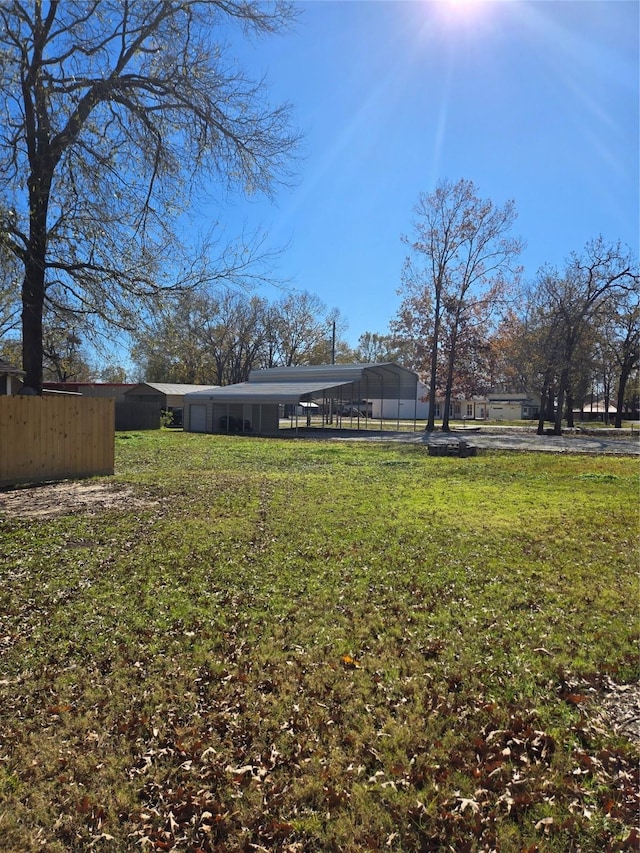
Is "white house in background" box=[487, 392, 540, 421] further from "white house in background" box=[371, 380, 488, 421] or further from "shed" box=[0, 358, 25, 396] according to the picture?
"shed" box=[0, 358, 25, 396]

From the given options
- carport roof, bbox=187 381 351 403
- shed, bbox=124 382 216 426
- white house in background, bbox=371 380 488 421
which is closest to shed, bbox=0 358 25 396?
carport roof, bbox=187 381 351 403

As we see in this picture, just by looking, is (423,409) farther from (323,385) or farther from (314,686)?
(314,686)

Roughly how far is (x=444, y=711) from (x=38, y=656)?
107 inches

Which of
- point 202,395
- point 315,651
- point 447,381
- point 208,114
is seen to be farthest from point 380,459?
point 447,381

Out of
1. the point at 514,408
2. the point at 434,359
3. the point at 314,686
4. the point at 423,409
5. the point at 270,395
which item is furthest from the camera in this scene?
the point at 514,408

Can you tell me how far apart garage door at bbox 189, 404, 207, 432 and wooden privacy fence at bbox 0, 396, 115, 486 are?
19.7m

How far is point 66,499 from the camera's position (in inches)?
352

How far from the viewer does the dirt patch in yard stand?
8031mm

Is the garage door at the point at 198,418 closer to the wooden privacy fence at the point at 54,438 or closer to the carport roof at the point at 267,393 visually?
the carport roof at the point at 267,393

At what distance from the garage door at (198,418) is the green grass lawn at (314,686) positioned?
24371 millimetres

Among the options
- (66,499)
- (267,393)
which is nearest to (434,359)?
(267,393)

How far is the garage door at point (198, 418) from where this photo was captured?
3145 cm

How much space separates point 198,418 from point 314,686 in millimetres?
29279

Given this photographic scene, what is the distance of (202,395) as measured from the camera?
3153 centimetres
